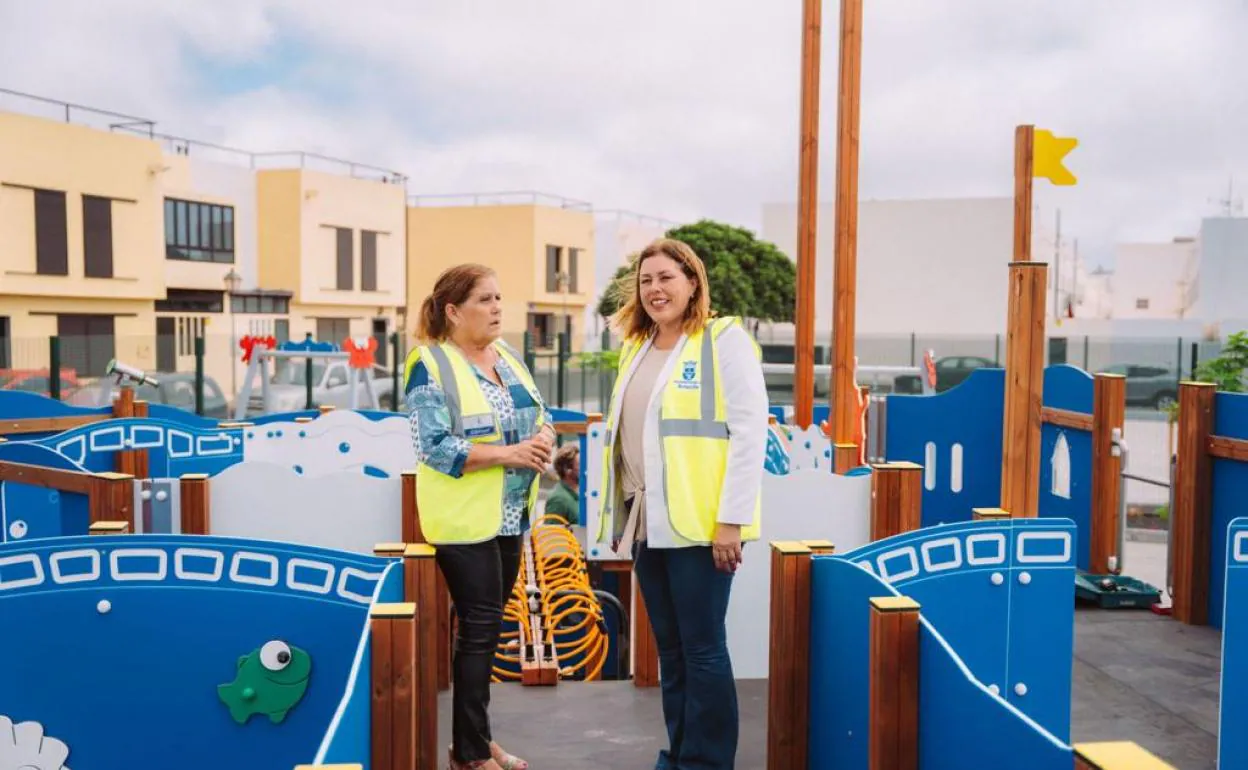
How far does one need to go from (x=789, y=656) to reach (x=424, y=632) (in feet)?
3.15

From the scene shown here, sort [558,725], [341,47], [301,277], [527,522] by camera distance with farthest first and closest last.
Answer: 1. [341,47]
2. [301,277]
3. [558,725]
4. [527,522]

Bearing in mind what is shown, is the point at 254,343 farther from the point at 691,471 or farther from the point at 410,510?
the point at 691,471

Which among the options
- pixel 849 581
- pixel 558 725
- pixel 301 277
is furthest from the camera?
pixel 301 277

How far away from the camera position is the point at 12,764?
252 cm

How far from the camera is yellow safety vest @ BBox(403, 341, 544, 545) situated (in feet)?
11.0

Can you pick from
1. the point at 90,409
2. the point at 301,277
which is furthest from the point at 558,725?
the point at 301,277

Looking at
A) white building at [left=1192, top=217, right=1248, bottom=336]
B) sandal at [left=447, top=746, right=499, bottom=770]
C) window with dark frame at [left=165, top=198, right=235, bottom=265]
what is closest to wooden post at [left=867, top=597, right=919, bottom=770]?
sandal at [left=447, top=746, right=499, bottom=770]

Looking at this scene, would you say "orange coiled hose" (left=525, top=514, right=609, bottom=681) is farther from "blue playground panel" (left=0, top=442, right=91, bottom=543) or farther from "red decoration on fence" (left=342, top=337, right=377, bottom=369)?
"red decoration on fence" (left=342, top=337, right=377, bottom=369)

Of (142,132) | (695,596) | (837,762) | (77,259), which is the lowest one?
(837,762)

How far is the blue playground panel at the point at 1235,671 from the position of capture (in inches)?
134

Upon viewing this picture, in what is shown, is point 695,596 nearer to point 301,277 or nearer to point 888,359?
point 888,359

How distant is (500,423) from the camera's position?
11.4ft

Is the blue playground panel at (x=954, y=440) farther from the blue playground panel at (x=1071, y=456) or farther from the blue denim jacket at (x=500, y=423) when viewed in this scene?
the blue denim jacket at (x=500, y=423)

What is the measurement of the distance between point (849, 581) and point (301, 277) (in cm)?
3513
